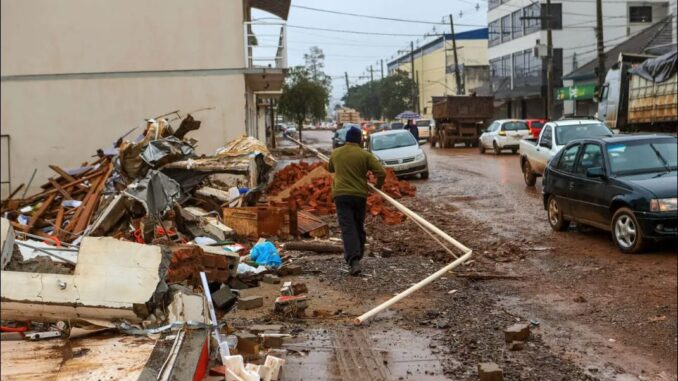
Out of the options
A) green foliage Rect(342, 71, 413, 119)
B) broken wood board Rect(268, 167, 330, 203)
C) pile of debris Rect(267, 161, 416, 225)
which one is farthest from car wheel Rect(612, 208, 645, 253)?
green foliage Rect(342, 71, 413, 119)

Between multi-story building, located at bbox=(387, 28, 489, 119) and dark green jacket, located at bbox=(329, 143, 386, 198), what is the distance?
7750cm

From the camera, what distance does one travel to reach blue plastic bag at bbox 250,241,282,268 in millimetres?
9477

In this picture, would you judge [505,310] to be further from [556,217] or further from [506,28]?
[506,28]

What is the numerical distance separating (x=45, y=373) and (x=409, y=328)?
12.0ft

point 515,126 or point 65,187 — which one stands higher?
point 515,126

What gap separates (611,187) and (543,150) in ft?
31.7

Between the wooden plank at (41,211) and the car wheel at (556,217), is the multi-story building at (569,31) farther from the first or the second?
the wooden plank at (41,211)

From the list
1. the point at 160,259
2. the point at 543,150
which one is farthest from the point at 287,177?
the point at 160,259

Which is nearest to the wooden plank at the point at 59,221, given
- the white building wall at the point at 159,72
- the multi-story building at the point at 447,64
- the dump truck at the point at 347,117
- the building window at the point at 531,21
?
the white building wall at the point at 159,72

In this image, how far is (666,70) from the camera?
19.7m

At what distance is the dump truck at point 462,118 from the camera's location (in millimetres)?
37062

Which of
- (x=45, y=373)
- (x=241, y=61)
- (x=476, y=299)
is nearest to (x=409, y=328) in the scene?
(x=476, y=299)

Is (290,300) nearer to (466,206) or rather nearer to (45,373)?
(45,373)

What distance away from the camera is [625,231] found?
8227 millimetres
